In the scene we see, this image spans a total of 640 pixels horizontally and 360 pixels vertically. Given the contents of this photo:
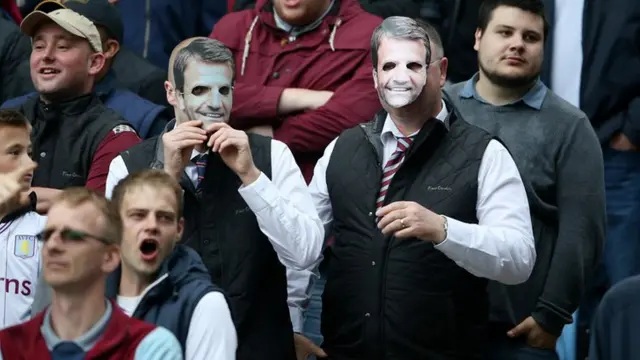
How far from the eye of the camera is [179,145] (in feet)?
18.9

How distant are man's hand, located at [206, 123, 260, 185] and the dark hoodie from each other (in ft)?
1.58

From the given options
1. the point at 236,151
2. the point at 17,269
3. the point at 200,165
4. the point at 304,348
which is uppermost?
the point at 236,151

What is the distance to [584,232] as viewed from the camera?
6.27m

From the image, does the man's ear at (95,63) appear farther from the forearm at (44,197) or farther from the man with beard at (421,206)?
the man with beard at (421,206)

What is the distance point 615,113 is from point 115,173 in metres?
2.41

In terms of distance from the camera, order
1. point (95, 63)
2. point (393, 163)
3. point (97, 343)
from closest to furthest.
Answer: point (97, 343)
point (393, 163)
point (95, 63)

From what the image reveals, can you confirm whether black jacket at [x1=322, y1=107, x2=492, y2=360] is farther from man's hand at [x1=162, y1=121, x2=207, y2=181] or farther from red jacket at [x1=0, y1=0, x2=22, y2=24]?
red jacket at [x1=0, y1=0, x2=22, y2=24]

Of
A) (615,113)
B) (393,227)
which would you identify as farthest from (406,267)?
(615,113)

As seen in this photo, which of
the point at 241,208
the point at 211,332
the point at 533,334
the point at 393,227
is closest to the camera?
the point at 211,332

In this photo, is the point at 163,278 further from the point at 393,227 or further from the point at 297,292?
the point at 297,292

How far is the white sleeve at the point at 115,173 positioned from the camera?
19.4 ft

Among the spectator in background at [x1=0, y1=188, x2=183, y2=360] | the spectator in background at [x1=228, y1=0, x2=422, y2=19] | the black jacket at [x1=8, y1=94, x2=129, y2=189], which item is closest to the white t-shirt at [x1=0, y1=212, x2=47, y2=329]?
the black jacket at [x1=8, y1=94, x2=129, y2=189]

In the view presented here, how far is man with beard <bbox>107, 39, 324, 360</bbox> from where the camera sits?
18.7 ft

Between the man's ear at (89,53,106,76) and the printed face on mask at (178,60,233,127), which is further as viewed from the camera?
the man's ear at (89,53,106,76)
